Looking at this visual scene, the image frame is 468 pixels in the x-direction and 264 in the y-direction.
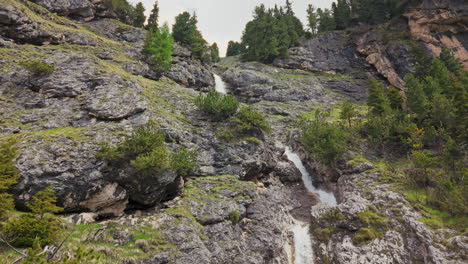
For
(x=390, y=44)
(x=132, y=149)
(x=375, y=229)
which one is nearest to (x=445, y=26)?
(x=390, y=44)

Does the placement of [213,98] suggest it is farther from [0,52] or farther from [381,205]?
[0,52]

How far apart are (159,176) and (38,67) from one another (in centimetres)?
2465

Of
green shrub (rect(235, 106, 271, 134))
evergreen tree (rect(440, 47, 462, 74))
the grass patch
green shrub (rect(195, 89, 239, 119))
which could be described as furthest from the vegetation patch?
evergreen tree (rect(440, 47, 462, 74))

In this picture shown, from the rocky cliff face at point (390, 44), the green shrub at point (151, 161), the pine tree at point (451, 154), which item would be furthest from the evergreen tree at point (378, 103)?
the green shrub at point (151, 161)

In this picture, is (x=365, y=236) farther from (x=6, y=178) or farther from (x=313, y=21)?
(x=313, y=21)

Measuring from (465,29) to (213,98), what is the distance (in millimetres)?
73193

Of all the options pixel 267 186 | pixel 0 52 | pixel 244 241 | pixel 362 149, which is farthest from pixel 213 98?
pixel 0 52

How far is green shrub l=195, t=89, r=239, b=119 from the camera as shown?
127ft

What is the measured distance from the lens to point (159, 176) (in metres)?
24.5

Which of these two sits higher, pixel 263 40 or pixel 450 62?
pixel 263 40

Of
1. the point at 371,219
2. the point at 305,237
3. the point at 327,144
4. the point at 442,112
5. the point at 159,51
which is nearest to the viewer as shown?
the point at 371,219

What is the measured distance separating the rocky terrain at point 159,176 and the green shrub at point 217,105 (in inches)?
76.3

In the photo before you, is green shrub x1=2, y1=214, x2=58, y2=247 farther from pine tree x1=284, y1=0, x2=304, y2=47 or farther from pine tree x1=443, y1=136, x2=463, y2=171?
pine tree x1=284, y1=0, x2=304, y2=47

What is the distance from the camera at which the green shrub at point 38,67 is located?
32.9m
